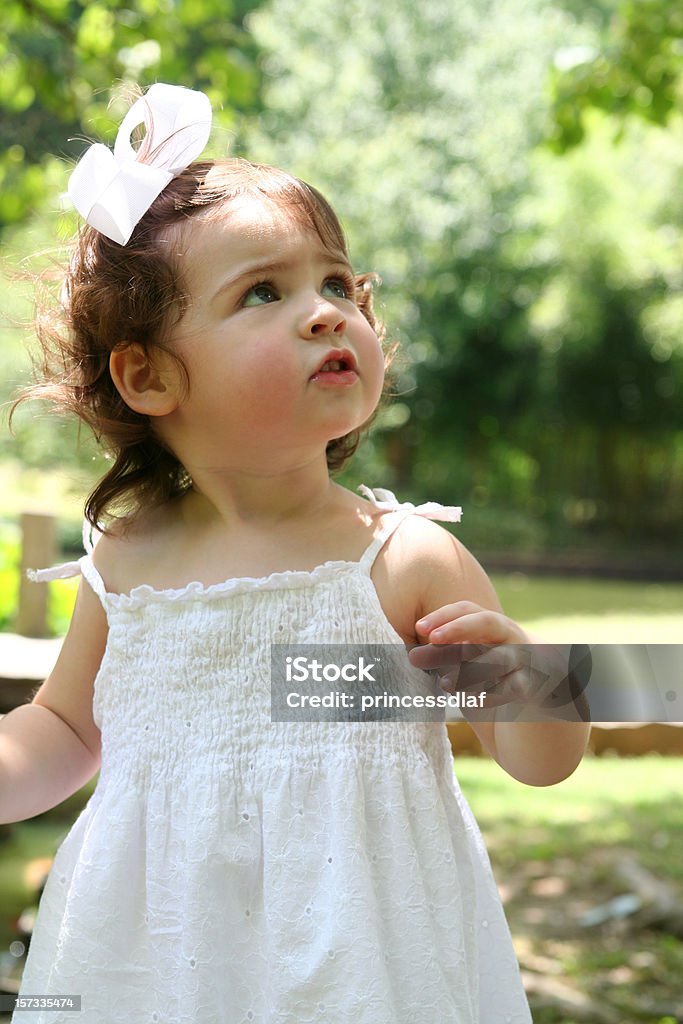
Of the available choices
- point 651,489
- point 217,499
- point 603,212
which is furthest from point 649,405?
point 217,499

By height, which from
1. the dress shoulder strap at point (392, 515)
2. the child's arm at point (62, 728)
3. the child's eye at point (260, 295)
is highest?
the child's eye at point (260, 295)

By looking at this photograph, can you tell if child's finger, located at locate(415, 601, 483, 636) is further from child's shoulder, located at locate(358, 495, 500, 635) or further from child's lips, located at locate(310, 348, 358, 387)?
child's lips, located at locate(310, 348, 358, 387)

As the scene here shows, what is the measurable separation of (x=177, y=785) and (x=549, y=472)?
13493mm

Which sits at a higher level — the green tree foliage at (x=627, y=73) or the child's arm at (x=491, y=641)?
the green tree foliage at (x=627, y=73)

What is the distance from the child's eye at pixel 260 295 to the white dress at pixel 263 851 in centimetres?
24

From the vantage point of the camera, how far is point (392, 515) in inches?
45.4

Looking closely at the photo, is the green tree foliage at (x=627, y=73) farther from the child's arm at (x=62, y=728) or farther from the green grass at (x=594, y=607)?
the green grass at (x=594, y=607)

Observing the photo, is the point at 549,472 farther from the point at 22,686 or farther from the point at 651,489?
the point at 22,686

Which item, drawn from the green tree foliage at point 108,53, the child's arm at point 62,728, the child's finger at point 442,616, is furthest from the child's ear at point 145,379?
the green tree foliage at point 108,53

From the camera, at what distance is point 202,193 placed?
1.13 m

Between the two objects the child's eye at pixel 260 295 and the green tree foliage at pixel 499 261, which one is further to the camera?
the green tree foliage at pixel 499 261

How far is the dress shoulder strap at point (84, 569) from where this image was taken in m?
1.22

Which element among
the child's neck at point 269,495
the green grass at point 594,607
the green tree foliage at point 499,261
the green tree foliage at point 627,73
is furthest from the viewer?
the green tree foliage at point 499,261

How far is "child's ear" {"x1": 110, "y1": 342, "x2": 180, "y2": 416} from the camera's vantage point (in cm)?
115
